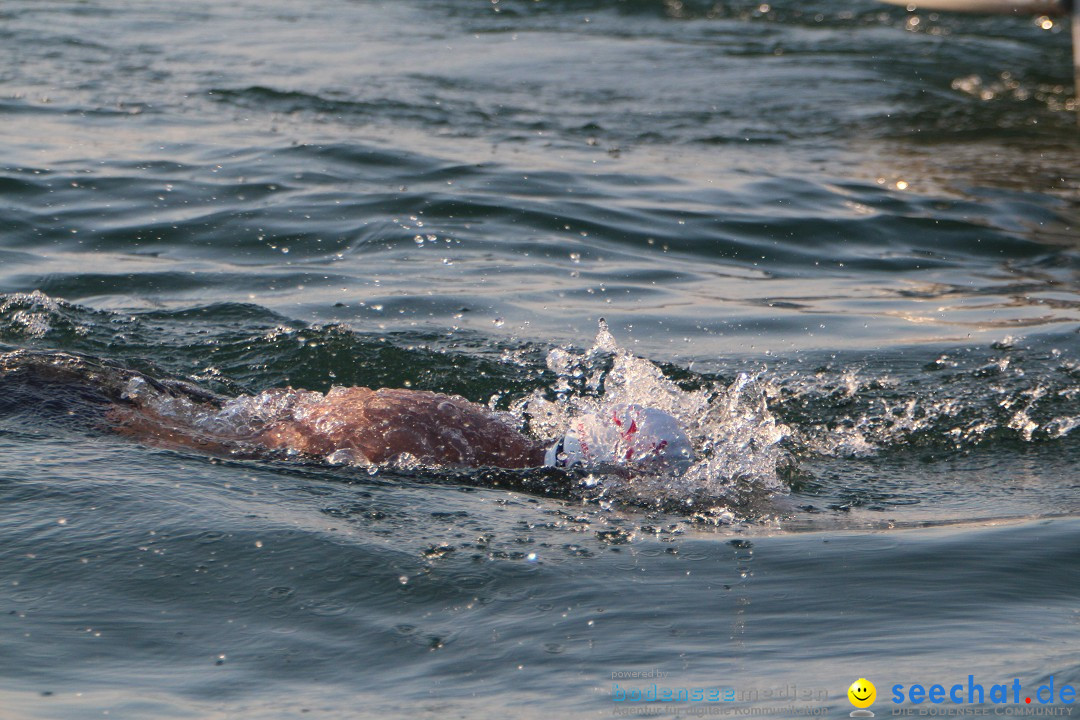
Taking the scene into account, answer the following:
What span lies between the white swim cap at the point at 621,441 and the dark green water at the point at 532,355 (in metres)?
0.10

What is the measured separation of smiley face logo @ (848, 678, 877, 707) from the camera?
326 centimetres

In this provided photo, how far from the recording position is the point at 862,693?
330cm

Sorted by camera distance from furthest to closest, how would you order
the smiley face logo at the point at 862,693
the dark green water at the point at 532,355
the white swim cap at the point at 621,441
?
the white swim cap at the point at 621,441 < the dark green water at the point at 532,355 < the smiley face logo at the point at 862,693

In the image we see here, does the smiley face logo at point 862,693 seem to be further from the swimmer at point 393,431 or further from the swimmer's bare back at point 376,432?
the swimmer's bare back at point 376,432

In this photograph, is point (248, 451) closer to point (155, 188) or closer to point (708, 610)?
point (708, 610)

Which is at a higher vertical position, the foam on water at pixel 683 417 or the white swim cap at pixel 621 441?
the white swim cap at pixel 621 441

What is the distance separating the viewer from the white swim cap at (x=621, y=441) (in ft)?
15.2

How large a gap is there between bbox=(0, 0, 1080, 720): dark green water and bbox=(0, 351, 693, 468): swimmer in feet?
0.28

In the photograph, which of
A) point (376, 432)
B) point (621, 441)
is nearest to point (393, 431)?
point (376, 432)

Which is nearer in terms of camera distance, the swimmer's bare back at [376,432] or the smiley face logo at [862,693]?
the smiley face logo at [862,693]

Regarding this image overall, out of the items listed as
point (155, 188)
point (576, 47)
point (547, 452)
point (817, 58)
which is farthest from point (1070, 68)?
point (547, 452)

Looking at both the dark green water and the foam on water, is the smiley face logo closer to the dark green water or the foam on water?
the dark green water

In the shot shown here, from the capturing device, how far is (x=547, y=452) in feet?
15.5

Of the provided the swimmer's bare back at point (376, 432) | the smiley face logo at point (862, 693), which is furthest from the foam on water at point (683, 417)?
the smiley face logo at point (862, 693)
